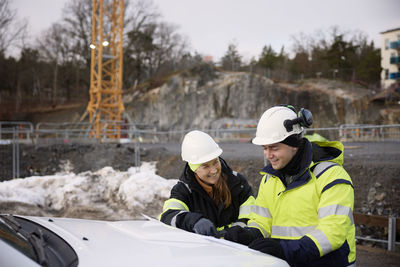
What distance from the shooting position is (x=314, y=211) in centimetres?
230

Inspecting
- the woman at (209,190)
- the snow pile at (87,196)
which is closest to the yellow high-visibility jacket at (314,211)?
the woman at (209,190)

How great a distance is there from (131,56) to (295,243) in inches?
1710

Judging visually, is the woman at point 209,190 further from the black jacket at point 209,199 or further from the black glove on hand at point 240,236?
the black glove on hand at point 240,236

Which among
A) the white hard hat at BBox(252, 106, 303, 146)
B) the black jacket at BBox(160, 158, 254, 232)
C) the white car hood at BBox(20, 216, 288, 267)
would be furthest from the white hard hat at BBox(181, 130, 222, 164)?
the white car hood at BBox(20, 216, 288, 267)

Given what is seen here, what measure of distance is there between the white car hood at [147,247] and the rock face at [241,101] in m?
28.6

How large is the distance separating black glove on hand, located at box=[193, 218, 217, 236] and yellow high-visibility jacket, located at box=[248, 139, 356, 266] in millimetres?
309

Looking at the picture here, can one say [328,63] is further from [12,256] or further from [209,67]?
[12,256]

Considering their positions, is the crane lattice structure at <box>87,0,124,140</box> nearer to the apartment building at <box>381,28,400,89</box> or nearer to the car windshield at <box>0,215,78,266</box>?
the car windshield at <box>0,215,78,266</box>

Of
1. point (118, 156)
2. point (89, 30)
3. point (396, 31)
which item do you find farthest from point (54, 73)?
point (396, 31)

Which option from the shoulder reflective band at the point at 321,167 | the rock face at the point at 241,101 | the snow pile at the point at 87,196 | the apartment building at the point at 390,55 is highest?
the apartment building at the point at 390,55

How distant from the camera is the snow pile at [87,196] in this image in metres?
8.92

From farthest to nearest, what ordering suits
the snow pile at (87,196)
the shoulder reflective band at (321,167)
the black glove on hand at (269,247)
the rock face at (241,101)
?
the rock face at (241,101) < the snow pile at (87,196) < the shoulder reflective band at (321,167) < the black glove on hand at (269,247)

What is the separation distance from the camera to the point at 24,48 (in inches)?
1607

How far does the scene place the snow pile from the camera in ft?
29.3
